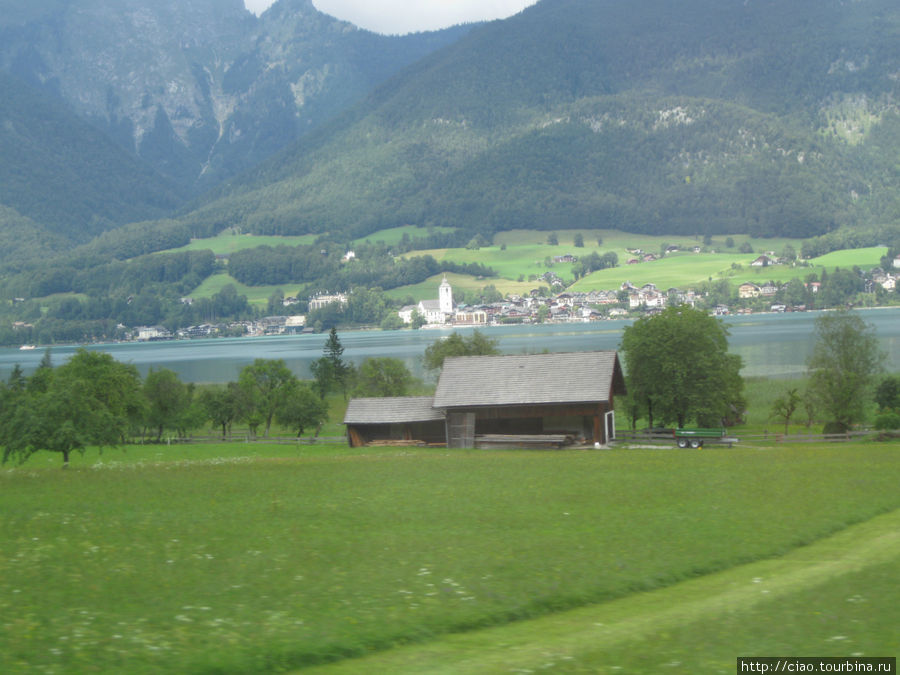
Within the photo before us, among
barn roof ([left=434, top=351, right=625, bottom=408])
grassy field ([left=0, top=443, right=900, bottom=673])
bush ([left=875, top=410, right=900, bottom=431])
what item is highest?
barn roof ([left=434, top=351, right=625, bottom=408])

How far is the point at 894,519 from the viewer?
712 inches

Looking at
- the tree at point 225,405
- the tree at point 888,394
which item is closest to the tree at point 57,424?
the tree at point 225,405

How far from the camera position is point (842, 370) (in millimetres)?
52656

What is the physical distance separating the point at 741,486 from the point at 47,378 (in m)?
45.8

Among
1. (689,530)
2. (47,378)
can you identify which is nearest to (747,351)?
(47,378)

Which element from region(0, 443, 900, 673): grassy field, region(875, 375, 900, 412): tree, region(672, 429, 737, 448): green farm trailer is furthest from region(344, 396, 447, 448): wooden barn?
region(875, 375, 900, 412): tree

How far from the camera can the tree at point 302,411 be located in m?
56.5

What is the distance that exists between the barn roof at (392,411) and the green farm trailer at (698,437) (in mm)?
12333

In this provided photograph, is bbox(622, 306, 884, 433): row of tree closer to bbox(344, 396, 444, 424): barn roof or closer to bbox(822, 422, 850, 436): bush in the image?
bbox(822, 422, 850, 436): bush

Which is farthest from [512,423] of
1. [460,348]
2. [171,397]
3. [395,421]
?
[460,348]

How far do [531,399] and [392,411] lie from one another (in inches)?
336

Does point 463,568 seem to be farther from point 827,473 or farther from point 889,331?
point 889,331

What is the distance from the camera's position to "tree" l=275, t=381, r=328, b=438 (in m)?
56.5

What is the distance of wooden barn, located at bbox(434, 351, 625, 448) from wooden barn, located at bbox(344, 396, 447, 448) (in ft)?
5.72
